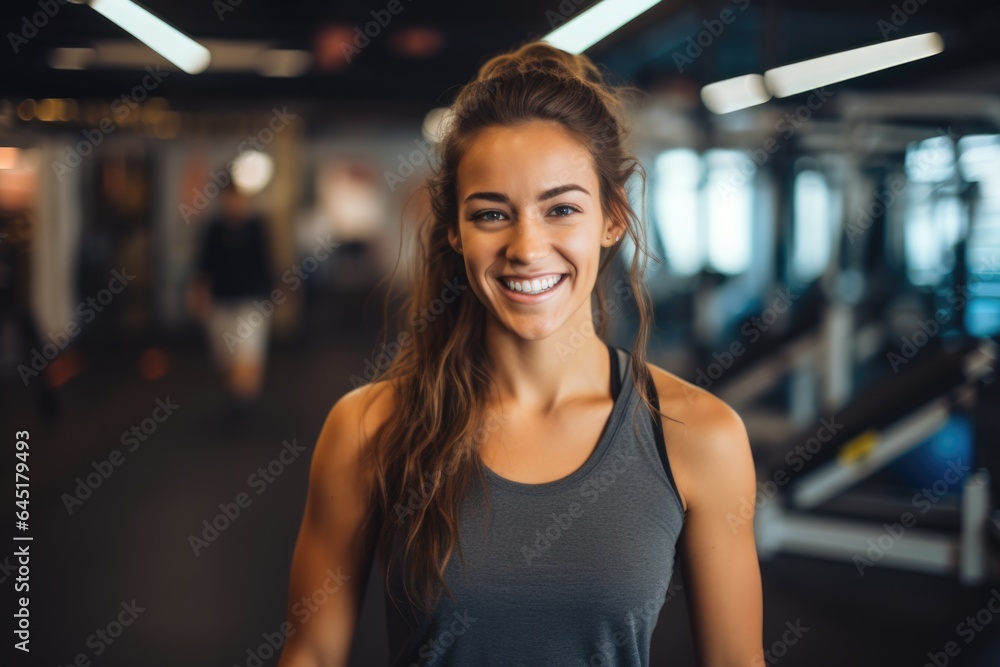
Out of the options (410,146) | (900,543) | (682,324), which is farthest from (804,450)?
(410,146)

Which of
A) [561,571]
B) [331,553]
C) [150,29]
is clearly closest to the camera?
[561,571]

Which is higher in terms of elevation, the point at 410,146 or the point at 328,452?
the point at 410,146

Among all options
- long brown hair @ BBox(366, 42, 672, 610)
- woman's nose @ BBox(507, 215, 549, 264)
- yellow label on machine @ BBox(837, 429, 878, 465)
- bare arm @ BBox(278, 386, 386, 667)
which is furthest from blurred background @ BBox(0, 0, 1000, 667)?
woman's nose @ BBox(507, 215, 549, 264)

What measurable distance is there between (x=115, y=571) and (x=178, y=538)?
37 cm

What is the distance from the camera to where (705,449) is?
114cm

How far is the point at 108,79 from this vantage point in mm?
6574

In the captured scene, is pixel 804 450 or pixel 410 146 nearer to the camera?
pixel 804 450

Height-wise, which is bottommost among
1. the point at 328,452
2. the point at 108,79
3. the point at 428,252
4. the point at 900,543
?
the point at 900,543

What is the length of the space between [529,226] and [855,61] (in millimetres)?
3739

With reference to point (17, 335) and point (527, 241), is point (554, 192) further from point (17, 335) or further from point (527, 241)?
point (17, 335)

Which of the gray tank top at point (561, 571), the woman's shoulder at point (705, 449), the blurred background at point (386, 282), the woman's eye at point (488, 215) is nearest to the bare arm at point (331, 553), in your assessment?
the gray tank top at point (561, 571)

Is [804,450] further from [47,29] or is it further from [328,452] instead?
[47,29]

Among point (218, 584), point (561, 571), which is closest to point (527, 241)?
point (561, 571)

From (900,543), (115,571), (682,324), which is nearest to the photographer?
(115,571)
